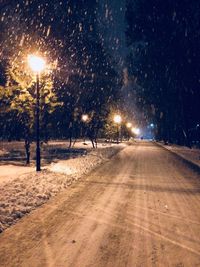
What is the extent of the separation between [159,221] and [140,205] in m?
1.76

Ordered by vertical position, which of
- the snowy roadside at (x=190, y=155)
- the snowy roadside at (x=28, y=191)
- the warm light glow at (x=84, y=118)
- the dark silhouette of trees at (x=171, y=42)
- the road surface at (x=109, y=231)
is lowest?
the road surface at (x=109, y=231)

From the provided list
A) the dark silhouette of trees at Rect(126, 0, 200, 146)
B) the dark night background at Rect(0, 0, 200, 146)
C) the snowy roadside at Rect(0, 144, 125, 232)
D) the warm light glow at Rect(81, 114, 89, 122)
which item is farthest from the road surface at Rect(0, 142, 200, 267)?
the warm light glow at Rect(81, 114, 89, 122)

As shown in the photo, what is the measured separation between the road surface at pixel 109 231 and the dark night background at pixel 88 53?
10.7 m

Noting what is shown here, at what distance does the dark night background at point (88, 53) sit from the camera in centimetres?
3086

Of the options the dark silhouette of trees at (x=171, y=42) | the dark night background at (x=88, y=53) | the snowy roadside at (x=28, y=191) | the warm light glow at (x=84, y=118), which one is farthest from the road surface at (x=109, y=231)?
the warm light glow at (x=84, y=118)

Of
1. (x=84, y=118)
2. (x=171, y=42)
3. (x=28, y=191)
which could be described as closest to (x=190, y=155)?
(x=171, y=42)

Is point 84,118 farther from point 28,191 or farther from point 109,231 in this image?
point 109,231

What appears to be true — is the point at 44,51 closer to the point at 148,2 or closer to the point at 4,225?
the point at 148,2

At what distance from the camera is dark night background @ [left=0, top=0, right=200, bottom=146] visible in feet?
101

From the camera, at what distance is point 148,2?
114ft

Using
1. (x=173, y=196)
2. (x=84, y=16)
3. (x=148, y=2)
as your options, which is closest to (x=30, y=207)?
(x=173, y=196)

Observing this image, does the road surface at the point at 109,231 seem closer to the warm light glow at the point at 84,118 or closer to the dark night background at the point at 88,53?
the dark night background at the point at 88,53

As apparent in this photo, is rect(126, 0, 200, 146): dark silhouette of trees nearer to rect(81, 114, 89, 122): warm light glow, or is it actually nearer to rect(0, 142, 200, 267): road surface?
rect(81, 114, 89, 122): warm light glow

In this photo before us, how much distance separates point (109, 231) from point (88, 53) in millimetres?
43376
